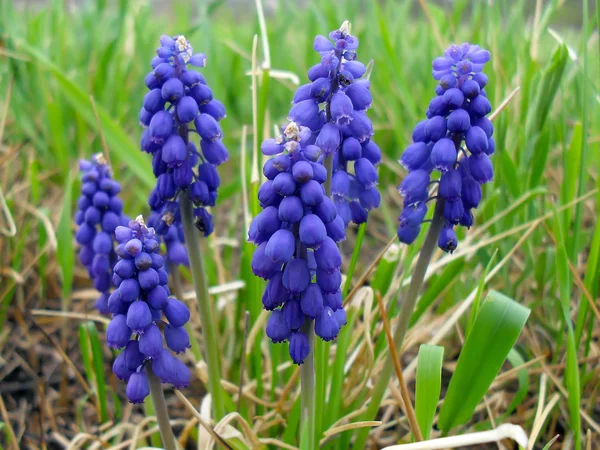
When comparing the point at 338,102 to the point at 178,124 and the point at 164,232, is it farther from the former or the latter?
the point at 164,232

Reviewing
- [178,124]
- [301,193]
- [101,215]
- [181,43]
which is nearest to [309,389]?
Answer: [301,193]

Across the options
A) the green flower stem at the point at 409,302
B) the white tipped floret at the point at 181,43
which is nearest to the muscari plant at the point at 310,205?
the green flower stem at the point at 409,302

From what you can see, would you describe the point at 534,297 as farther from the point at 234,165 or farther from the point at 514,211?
the point at 234,165

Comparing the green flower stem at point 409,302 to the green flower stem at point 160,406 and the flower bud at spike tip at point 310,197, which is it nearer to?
the flower bud at spike tip at point 310,197

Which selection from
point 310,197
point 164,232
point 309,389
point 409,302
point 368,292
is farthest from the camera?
point 368,292

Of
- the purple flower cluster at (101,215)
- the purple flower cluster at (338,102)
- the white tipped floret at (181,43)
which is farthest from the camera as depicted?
the purple flower cluster at (101,215)

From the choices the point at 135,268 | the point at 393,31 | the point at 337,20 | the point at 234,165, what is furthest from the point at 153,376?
the point at 393,31
